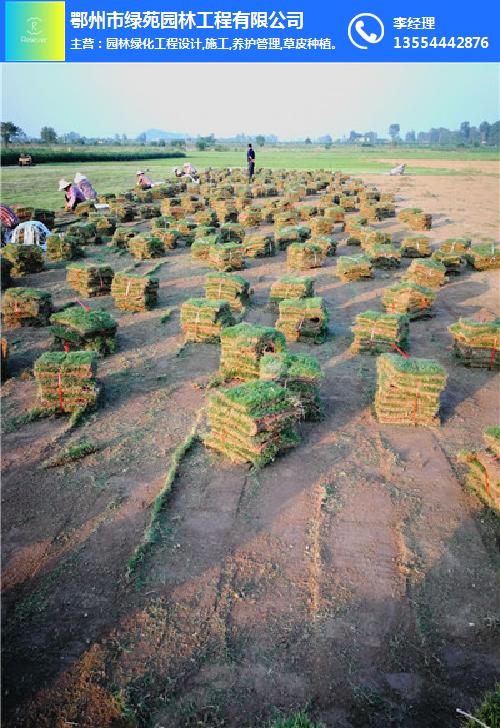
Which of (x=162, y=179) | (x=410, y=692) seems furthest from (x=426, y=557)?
(x=162, y=179)

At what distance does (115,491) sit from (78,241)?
72.1 ft

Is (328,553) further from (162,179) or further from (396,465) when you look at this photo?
(162,179)

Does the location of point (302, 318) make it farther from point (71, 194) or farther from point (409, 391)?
point (71, 194)

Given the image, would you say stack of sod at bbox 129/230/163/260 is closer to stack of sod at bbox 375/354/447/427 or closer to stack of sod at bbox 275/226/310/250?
stack of sod at bbox 275/226/310/250

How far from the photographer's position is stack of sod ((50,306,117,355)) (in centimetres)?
1486

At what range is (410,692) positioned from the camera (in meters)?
6.09

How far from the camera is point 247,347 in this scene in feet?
42.9

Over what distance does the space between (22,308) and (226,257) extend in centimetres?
1037

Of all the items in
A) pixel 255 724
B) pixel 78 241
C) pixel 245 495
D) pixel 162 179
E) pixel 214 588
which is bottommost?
pixel 255 724

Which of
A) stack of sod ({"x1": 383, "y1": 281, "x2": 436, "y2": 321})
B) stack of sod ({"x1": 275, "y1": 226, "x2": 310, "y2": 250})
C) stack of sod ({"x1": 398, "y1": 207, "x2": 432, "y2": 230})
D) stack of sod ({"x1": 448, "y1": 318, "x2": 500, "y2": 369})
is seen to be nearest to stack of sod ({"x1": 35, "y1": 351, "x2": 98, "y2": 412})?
stack of sod ({"x1": 448, "y1": 318, "x2": 500, "y2": 369})

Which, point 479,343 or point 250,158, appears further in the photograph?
point 250,158

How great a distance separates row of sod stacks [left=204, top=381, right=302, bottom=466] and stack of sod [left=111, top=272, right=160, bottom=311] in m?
9.76

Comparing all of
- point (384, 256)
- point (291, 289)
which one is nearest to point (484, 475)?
point (291, 289)

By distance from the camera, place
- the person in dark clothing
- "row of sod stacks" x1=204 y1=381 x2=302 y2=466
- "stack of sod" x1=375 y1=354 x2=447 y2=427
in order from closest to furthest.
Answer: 1. "row of sod stacks" x1=204 y1=381 x2=302 y2=466
2. "stack of sod" x1=375 y1=354 x2=447 y2=427
3. the person in dark clothing
